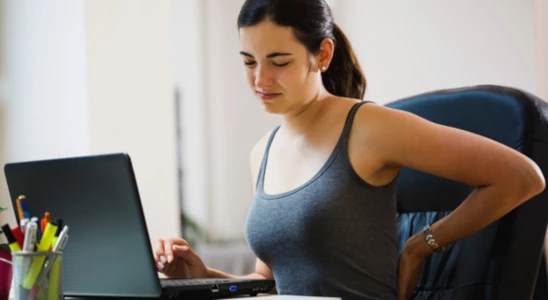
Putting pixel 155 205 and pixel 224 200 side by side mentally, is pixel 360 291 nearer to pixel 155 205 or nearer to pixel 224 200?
pixel 155 205

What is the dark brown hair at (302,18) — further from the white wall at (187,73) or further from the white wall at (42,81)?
the white wall at (42,81)

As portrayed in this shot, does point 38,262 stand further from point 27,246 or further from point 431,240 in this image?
point 431,240

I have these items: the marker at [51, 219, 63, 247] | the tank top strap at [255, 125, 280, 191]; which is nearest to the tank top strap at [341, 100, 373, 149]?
the tank top strap at [255, 125, 280, 191]

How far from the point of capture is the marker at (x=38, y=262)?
1079mm

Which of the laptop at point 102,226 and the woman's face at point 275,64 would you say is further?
the woman's face at point 275,64

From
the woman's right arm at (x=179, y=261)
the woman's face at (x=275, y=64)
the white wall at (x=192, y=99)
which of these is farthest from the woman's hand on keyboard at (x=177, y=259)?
the white wall at (x=192, y=99)

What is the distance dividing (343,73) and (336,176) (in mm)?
328

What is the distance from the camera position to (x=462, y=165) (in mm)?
1363

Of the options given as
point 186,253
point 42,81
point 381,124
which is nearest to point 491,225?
point 381,124

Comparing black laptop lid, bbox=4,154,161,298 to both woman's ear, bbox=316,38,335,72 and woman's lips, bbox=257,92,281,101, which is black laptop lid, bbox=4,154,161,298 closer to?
woman's lips, bbox=257,92,281,101

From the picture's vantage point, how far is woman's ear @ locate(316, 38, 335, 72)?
1.57 m

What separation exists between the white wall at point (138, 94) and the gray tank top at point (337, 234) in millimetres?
1745

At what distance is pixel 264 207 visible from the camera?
1.53 meters

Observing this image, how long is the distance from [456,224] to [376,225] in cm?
15
